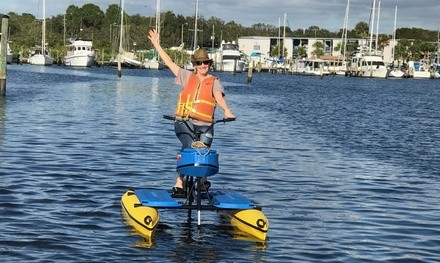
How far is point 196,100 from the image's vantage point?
43.4 ft

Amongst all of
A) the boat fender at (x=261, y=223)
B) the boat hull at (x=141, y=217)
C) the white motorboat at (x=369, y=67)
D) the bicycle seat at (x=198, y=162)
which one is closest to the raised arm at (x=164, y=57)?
the bicycle seat at (x=198, y=162)

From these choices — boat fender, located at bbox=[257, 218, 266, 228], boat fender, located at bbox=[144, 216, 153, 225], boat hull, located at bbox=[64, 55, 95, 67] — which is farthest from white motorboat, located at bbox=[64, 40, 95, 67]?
boat fender, located at bbox=[257, 218, 266, 228]

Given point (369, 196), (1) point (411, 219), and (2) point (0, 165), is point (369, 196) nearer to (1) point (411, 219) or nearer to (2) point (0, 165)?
(1) point (411, 219)

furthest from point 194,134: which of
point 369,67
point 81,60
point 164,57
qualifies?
point 369,67

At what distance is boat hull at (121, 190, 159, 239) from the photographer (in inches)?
498

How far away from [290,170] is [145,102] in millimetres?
30359

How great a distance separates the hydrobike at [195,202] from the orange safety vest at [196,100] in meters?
0.17

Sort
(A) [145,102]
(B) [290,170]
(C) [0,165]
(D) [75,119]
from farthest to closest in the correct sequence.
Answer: (A) [145,102], (D) [75,119], (B) [290,170], (C) [0,165]

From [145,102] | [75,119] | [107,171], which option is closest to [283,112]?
[145,102]

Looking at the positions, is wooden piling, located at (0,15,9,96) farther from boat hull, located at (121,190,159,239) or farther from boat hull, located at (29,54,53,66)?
boat hull, located at (29,54,53,66)

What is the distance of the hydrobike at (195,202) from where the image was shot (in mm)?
12594

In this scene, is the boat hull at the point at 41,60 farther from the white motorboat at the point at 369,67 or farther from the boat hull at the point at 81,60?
the white motorboat at the point at 369,67

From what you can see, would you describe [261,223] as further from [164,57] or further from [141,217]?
[164,57]

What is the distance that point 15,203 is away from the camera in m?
14.8
